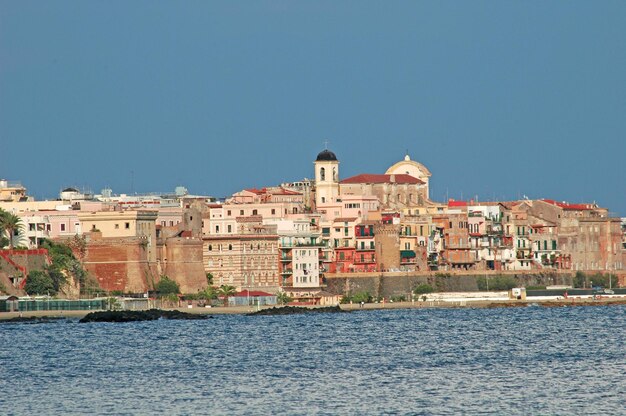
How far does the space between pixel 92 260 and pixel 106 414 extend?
2822 inches

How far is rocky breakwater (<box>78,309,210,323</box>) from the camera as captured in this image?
108062 mm

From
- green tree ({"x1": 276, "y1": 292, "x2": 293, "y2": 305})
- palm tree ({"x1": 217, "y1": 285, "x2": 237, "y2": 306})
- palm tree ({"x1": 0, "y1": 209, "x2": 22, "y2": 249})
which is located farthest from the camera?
green tree ({"x1": 276, "y1": 292, "x2": 293, "y2": 305})

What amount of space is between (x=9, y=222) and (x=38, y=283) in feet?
25.2

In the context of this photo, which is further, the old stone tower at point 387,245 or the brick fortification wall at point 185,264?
the old stone tower at point 387,245

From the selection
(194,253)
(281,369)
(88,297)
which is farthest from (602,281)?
(281,369)

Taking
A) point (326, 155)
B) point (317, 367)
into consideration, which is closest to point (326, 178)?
point (326, 155)

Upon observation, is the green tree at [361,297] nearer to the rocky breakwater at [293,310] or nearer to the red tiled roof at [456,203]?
the rocky breakwater at [293,310]

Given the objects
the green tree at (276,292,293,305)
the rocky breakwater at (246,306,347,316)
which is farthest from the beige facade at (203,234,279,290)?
the rocky breakwater at (246,306,347,316)

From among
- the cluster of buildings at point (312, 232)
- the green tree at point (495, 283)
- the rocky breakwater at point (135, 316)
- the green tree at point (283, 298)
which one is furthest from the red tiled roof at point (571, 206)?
the rocky breakwater at point (135, 316)

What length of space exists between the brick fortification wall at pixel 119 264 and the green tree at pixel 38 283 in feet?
18.4

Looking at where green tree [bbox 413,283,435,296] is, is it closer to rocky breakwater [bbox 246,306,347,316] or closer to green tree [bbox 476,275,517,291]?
green tree [bbox 476,275,517,291]

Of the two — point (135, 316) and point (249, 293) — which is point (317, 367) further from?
point (249, 293)

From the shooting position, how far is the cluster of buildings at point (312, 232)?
12800 cm

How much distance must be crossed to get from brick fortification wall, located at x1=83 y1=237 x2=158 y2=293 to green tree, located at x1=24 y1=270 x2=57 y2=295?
18.4 feet
